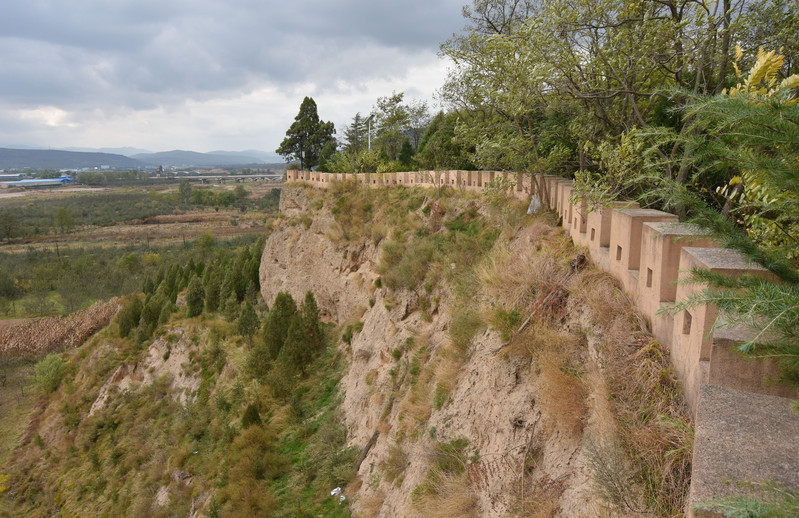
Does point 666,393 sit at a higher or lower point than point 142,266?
higher

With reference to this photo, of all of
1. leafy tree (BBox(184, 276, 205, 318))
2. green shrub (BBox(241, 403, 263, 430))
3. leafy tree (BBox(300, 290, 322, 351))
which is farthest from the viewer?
leafy tree (BBox(184, 276, 205, 318))

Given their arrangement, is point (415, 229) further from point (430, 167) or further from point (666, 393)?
point (666, 393)

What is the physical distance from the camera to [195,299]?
26.5 m

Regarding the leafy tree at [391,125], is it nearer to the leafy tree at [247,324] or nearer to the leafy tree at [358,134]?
the leafy tree at [358,134]

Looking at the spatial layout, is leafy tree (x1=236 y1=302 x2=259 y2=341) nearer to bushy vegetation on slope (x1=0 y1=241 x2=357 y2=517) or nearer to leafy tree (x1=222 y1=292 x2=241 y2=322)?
bushy vegetation on slope (x1=0 y1=241 x2=357 y2=517)

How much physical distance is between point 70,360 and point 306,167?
21.8 meters

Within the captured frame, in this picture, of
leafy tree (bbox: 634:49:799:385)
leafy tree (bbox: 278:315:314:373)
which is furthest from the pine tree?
leafy tree (bbox: 634:49:799:385)

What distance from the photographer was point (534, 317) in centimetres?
619

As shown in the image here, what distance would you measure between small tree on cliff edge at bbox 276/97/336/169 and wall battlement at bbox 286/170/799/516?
27.8 metres

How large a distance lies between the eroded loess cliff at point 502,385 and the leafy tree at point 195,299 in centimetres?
1514

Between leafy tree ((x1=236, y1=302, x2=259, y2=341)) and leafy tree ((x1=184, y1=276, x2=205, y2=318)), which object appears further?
leafy tree ((x1=184, y1=276, x2=205, y2=318))

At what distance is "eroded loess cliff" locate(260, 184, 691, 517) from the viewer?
381 cm

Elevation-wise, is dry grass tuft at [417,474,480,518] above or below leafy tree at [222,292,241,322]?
above

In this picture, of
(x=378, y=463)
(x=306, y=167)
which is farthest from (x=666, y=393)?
(x=306, y=167)
